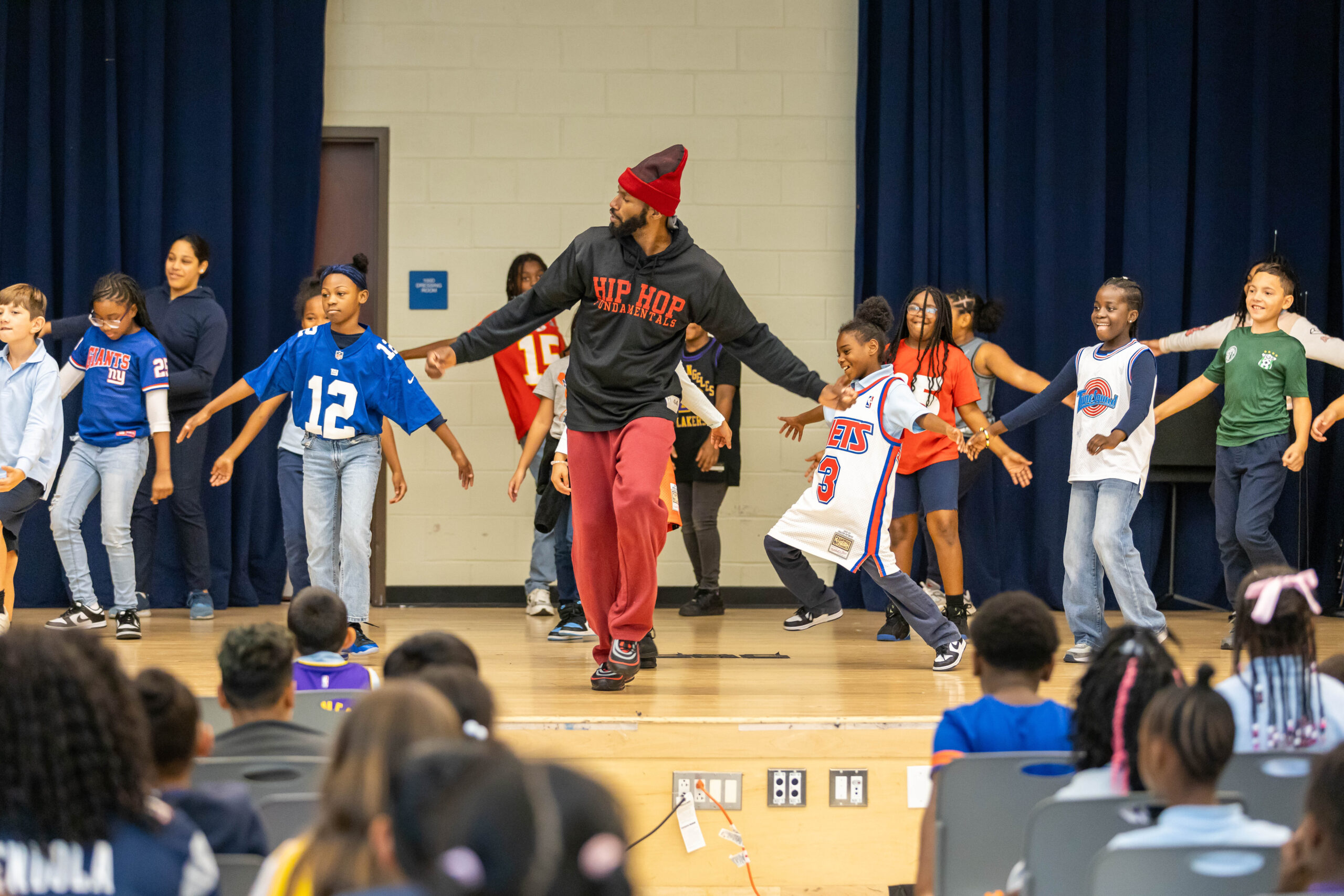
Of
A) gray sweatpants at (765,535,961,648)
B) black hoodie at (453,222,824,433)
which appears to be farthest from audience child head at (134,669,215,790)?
gray sweatpants at (765,535,961,648)

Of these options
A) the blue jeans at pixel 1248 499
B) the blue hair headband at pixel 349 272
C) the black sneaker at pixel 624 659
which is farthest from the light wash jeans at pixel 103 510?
the blue jeans at pixel 1248 499

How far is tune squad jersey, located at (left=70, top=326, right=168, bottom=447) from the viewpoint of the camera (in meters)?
4.68

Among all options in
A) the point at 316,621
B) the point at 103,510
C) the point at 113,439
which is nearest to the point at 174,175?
the point at 113,439

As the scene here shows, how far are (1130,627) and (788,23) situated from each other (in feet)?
14.6

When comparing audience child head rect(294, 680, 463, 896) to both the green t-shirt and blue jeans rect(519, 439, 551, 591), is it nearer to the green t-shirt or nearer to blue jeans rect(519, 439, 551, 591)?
blue jeans rect(519, 439, 551, 591)

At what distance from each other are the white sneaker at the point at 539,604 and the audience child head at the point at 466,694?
3.61m

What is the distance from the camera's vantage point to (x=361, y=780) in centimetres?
125

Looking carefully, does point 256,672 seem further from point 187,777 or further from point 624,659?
point 624,659

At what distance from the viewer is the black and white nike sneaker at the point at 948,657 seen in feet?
13.1

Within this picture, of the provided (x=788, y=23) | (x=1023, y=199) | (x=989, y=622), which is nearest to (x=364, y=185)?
(x=788, y=23)

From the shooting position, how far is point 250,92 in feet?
18.3

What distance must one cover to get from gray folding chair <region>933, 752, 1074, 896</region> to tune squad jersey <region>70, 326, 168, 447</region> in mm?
3778

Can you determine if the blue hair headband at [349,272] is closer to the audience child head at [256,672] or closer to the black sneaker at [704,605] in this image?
the black sneaker at [704,605]

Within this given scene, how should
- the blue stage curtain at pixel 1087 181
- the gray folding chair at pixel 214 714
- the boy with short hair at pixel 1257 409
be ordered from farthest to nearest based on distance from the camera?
1. the blue stage curtain at pixel 1087 181
2. the boy with short hair at pixel 1257 409
3. the gray folding chair at pixel 214 714
